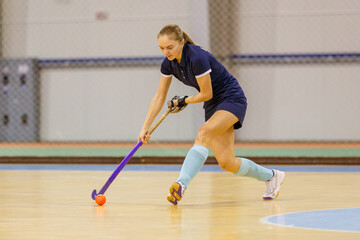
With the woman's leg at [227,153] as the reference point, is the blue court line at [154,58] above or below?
below

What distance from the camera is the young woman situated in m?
4.84

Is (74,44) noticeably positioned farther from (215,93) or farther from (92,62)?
(215,93)

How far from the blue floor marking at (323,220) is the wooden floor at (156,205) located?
11 centimetres

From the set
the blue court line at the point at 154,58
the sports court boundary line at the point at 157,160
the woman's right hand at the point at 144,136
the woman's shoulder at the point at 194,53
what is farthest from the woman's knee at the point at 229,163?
Answer: the blue court line at the point at 154,58

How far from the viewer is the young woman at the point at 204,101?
484 cm

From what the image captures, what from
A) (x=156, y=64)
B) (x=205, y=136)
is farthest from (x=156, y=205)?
(x=156, y=64)

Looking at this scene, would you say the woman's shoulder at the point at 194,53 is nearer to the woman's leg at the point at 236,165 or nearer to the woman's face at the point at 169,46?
the woman's face at the point at 169,46

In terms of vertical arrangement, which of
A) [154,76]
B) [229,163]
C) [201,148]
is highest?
[201,148]

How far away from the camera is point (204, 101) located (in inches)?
202

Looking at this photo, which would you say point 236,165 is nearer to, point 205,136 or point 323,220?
point 205,136

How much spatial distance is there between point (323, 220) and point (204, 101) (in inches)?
51.1

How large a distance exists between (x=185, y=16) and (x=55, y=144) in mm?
3010

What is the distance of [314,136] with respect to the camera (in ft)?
39.1

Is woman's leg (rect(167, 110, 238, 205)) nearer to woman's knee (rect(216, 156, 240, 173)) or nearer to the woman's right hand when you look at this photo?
woman's knee (rect(216, 156, 240, 173))
